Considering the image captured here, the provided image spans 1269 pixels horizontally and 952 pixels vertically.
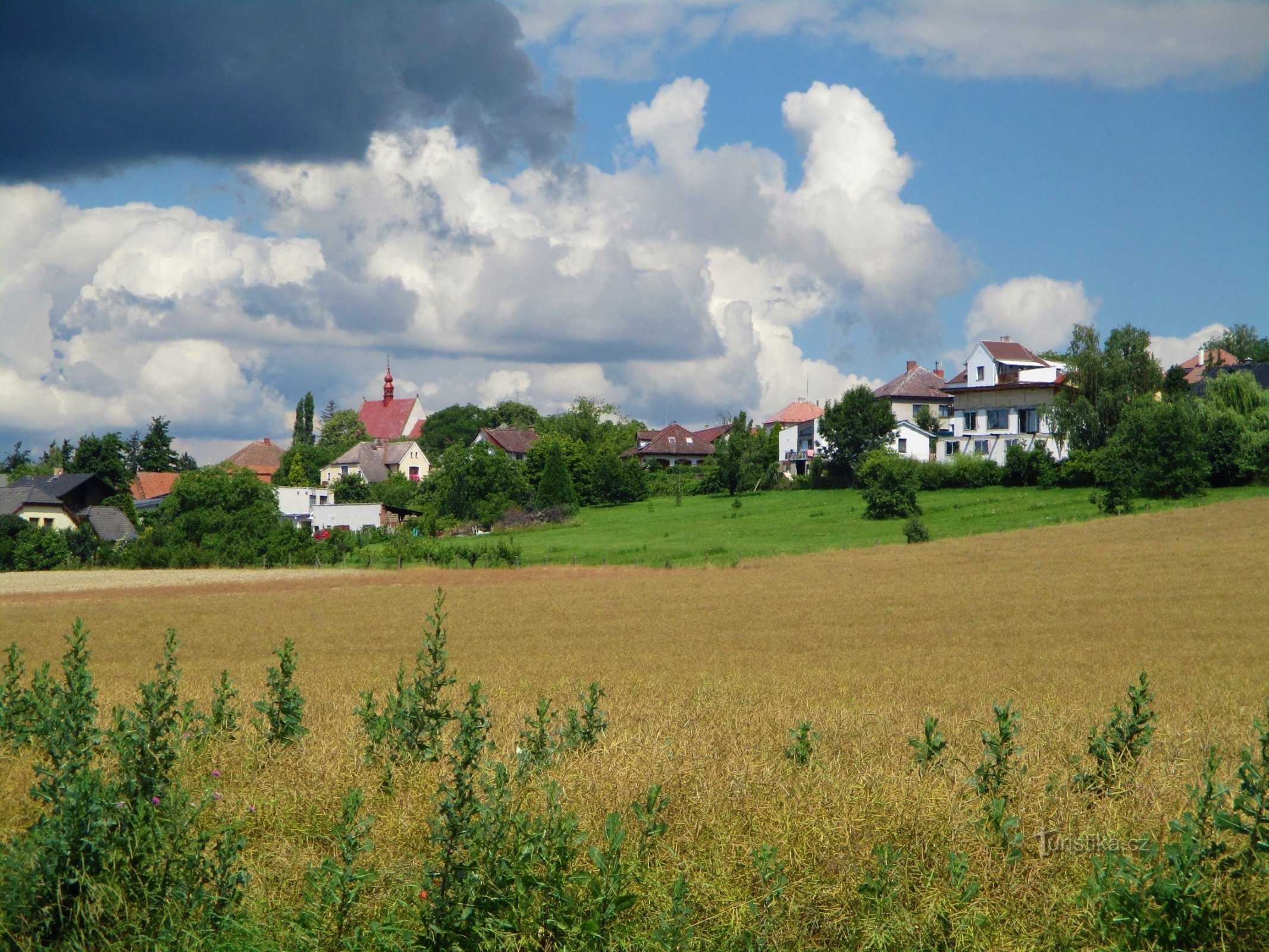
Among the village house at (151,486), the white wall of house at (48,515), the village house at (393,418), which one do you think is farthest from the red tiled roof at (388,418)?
the white wall of house at (48,515)

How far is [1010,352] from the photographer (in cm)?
8812

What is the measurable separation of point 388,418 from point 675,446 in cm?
6422

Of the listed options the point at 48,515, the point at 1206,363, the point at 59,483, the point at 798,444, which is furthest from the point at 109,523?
the point at 1206,363

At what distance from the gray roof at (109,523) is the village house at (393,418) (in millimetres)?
88436

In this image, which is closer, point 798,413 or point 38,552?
point 38,552

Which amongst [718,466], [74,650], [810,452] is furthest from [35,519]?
[74,650]

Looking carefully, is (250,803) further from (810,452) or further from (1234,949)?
(810,452)

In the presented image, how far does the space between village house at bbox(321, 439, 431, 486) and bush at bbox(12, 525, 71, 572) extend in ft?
209

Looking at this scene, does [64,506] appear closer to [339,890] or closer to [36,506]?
[36,506]

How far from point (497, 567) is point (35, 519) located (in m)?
46.3

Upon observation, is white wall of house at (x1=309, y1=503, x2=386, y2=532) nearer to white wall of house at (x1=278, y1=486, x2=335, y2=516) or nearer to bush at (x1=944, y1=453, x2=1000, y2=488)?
white wall of house at (x1=278, y1=486, x2=335, y2=516)

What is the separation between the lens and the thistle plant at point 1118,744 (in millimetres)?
7164

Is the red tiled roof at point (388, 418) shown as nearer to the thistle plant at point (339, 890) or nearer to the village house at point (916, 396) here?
the village house at point (916, 396)

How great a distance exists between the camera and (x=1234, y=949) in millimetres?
5180
